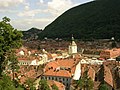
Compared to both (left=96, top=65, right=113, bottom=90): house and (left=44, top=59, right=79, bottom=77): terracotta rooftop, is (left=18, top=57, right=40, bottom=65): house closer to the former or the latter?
(left=44, top=59, right=79, bottom=77): terracotta rooftop

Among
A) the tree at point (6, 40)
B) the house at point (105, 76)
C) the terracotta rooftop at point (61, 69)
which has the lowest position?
the house at point (105, 76)

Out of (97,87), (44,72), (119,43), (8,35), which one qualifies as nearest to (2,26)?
(8,35)

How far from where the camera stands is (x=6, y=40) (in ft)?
117

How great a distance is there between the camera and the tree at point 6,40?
3522 cm

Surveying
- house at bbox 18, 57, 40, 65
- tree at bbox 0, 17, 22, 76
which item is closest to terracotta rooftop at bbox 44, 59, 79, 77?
house at bbox 18, 57, 40, 65

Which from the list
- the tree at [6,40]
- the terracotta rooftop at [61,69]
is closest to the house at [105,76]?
the terracotta rooftop at [61,69]

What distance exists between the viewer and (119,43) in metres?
170

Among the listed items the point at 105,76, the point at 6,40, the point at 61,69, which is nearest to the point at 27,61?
the point at 61,69

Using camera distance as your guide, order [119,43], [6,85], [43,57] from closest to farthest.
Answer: [6,85], [43,57], [119,43]

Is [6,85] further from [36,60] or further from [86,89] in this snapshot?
[36,60]

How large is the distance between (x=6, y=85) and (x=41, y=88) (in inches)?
531

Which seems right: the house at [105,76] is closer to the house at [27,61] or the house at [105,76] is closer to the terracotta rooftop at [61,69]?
the terracotta rooftop at [61,69]

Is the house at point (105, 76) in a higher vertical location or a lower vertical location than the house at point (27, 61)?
lower

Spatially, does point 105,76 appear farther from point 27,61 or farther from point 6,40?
point 27,61
